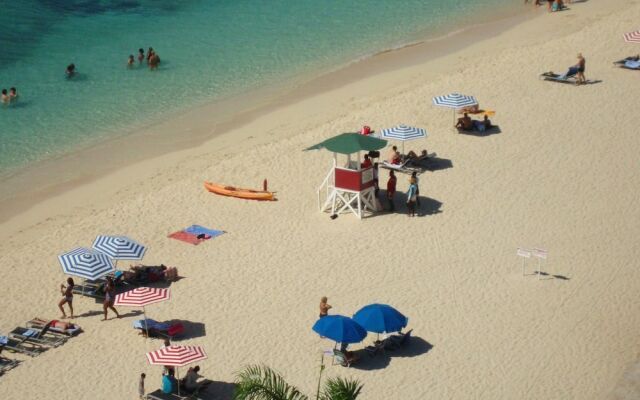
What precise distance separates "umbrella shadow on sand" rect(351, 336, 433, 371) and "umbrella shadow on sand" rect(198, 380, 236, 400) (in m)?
2.25

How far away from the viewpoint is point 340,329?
64.1 feet

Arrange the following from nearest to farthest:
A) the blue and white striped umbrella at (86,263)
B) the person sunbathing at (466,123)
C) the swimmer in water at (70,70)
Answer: the blue and white striped umbrella at (86,263) < the person sunbathing at (466,123) < the swimmer in water at (70,70)

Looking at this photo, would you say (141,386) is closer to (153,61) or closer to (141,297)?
(141,297)

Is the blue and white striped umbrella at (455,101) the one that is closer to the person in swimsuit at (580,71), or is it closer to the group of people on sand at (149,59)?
the person in swimsuit at (580,71)

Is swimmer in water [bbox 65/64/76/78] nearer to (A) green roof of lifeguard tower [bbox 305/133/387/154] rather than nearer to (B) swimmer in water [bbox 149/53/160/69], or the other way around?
(B) swimmer in water [bbox 149/53/160/69]

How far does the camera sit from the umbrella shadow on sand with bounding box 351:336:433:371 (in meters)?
19.9

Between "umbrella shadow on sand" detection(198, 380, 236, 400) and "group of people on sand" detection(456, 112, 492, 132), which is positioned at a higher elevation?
"group of people on sand" detection(456, 112, 492, 132)

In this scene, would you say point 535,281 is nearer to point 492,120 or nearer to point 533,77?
point 492,120

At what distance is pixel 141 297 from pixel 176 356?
2.29 meters

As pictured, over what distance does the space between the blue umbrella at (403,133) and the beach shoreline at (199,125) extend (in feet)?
10.6

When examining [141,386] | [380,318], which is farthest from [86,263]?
[380,318]

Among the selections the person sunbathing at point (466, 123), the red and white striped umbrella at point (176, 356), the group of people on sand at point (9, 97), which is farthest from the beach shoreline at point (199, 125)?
the red and white striped umbrella at point (176, 356)

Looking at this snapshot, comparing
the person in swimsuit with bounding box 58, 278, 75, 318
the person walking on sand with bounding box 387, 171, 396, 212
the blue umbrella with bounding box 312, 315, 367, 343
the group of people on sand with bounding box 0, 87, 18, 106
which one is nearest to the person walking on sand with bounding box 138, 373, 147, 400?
the blue umbrella with bounding box 312, 315, 367, 343

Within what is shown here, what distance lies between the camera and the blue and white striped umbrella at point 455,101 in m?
29.8
